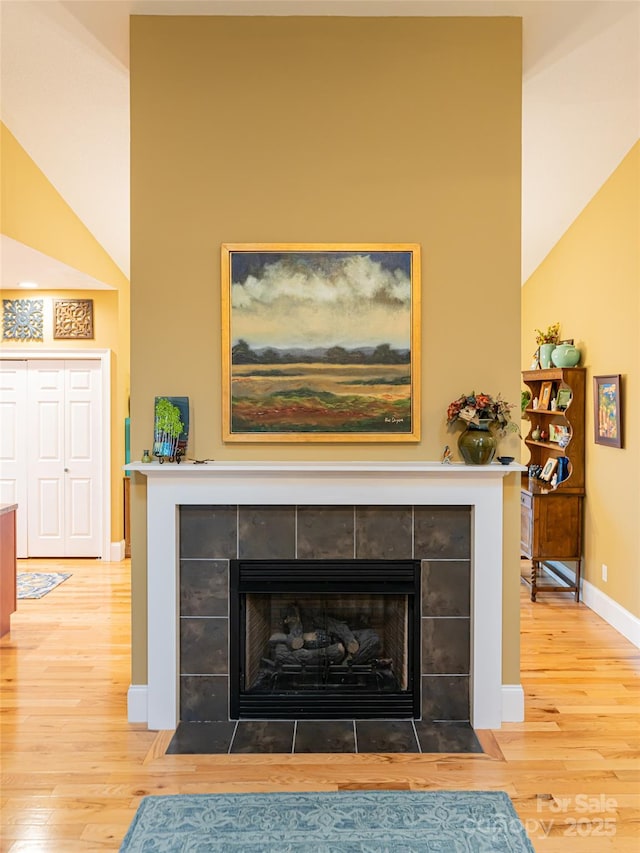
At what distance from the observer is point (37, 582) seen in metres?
5.29

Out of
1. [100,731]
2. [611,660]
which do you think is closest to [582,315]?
[611,660]

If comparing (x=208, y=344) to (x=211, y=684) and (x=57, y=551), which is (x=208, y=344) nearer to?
(x=211, y=684)

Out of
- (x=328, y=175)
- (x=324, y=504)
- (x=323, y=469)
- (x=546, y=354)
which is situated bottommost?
(x=324, y=504)

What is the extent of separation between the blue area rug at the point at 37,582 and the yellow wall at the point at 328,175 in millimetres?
2441

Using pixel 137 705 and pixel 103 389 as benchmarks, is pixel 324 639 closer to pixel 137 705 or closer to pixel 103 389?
pixel 137 705

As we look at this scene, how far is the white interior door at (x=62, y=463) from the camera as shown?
6035 millimetres

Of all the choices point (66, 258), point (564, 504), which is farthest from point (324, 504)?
point (66, 258)

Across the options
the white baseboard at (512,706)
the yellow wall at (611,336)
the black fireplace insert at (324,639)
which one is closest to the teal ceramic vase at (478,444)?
the black fireplace insert at (324,639)

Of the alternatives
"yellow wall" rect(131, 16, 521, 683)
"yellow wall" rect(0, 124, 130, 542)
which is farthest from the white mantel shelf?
"yellow wall" rect(0, 124, 130, 542)

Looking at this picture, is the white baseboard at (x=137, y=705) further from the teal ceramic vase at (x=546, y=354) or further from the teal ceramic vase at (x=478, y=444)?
the teal ceramic vase at (x=546, y=354)

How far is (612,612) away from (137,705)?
313cm

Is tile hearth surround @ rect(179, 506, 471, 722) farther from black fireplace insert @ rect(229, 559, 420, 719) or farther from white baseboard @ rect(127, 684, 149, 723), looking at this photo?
white baseboard @ rect(127, 684, 149, 723)

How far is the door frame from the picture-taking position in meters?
5.95

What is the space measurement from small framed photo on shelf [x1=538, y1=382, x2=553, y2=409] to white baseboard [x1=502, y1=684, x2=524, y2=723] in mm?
2791
